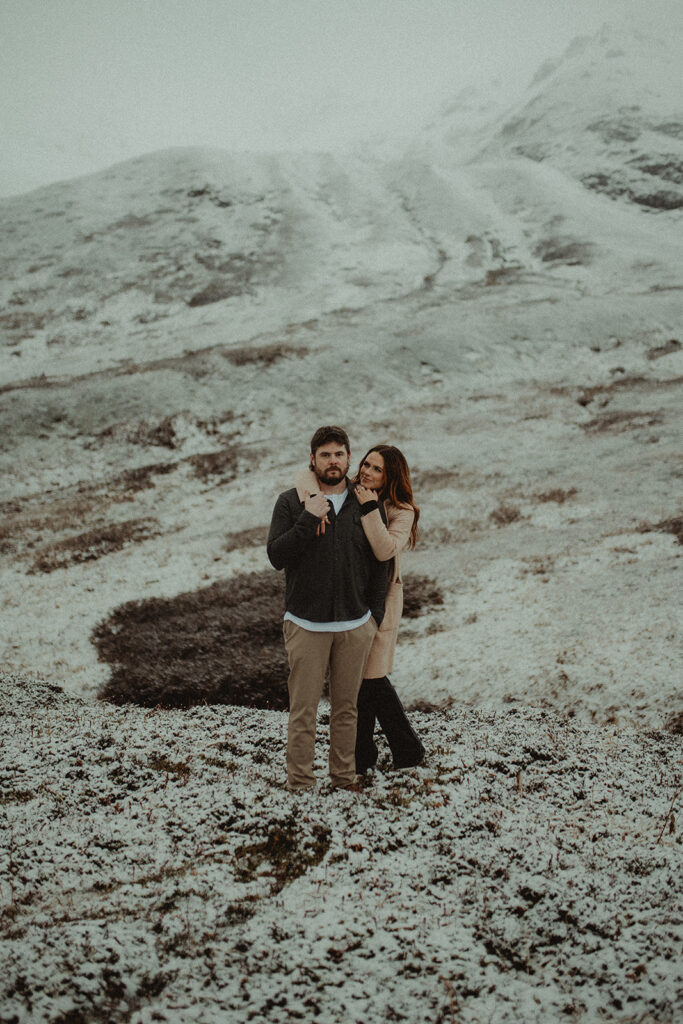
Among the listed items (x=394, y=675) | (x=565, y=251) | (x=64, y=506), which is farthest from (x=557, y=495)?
(x=565, y=251)

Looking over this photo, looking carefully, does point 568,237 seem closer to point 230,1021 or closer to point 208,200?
point 208,200

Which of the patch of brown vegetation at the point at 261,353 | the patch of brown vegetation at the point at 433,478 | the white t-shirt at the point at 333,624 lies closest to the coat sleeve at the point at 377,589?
the white t-shirt at the point at 333,624

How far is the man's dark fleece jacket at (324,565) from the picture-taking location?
6945mm

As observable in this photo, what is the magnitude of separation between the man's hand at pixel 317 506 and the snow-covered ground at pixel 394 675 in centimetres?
371

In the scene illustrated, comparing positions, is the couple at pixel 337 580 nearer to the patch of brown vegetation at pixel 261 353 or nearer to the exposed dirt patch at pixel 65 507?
the exposed dirt patch at pixel 65 507

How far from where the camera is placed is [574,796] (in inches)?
301

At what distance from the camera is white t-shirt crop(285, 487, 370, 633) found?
698 centimetres

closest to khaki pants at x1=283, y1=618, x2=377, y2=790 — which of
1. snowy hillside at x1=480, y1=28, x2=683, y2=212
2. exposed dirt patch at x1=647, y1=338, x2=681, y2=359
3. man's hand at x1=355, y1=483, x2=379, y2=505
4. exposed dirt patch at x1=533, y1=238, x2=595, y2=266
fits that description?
man's hand at x1=355, y1=483, x2=379, y2=505

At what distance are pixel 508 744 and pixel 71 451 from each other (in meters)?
30.0

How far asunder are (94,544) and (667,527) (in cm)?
1976

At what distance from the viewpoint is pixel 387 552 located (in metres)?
7.14

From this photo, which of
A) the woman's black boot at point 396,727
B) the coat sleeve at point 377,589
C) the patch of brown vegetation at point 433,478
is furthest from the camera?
the patch of brown vegetation at point 433,478

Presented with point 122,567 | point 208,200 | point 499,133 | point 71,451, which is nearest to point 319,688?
point 122,567

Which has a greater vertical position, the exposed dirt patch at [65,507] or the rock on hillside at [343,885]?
the exposed dirt patch at [65,507]
